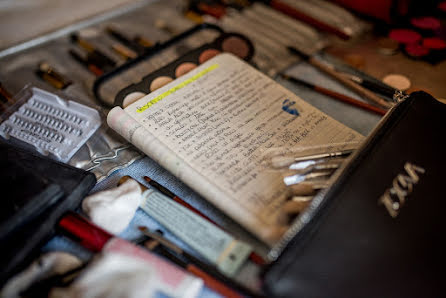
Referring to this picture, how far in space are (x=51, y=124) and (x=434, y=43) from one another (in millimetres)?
770

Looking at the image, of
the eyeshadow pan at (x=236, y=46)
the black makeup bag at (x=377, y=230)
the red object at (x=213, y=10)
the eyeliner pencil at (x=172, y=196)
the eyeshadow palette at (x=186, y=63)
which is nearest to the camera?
the black makeup bag at (x=377, y=230)

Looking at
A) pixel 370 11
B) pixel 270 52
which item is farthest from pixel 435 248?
pixel 370 11

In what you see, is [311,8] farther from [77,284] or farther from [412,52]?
[77,284]

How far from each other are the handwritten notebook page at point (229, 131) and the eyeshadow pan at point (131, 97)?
0.03m

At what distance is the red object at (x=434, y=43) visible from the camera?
73 centimetres

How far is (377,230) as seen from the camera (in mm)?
385

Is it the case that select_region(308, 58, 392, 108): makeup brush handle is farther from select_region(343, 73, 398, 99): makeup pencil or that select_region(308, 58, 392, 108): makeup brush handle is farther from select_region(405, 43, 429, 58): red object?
select_region(405, 43, 429, 58): red object

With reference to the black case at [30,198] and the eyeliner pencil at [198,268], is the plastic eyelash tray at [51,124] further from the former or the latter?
the eyeliner pencil at [198,268]

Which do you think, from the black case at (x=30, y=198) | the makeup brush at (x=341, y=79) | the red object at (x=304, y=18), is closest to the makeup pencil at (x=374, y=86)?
the makeup brush at (x=341, y=79)

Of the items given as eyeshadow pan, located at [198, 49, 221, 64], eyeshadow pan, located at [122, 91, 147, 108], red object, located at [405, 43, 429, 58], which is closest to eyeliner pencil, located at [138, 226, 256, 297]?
eyeshadow pan, located at [122, 91, 147, 108]

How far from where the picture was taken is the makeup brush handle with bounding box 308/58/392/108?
0.62 metres

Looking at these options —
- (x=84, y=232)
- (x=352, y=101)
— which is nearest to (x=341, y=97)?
(x=352, y=101)

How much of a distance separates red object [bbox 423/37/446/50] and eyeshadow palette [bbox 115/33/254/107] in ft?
1.26

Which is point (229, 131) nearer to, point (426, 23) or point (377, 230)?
point (377, 230)
